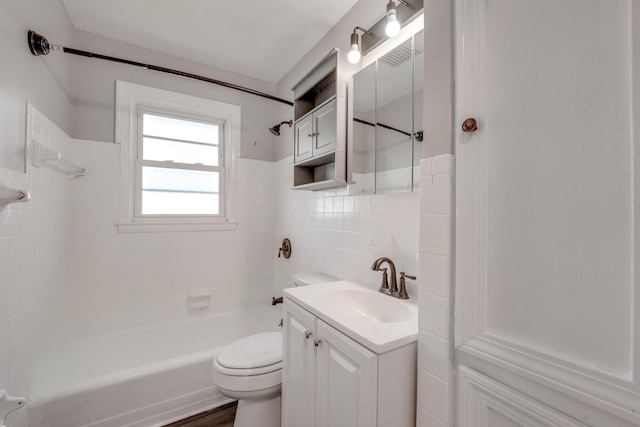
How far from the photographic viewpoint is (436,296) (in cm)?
81

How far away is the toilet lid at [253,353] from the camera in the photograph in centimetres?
139

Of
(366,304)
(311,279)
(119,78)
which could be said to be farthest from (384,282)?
(119,78)

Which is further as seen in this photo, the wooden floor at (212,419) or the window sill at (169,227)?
the window sill at (169,227)

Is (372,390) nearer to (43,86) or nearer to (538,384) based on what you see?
(538,384)

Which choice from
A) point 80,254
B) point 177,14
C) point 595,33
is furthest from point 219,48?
point 595,33

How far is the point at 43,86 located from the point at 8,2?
0.44 meters

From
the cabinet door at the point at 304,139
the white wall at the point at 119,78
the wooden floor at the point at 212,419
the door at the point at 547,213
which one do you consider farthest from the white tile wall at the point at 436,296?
the white wall at the point at 119,78

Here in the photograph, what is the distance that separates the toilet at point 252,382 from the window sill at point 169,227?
124 cm

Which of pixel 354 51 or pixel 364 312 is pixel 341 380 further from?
pixel 354 51

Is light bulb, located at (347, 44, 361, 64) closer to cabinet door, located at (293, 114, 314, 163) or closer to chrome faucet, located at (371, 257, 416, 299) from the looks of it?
cabinet door, located at (293, 114, 314, 163)

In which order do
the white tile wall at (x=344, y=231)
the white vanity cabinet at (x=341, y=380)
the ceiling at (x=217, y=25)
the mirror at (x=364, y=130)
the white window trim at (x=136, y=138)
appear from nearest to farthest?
1. the white vanity cabinet at (x=341, y=380)
2. the white tile wall at (x=344, y=231)
3. the mirror at (x=364, y=130)
4. the ceiling at (x=217, y=25)
5. the white window trim at (x=136, y=138)

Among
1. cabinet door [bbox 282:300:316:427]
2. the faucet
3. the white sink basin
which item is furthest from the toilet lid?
the faucet

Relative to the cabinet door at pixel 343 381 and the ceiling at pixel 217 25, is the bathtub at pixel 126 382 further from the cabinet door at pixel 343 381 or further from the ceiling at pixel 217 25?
the ceiling at pixel 217 25

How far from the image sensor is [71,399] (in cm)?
137
